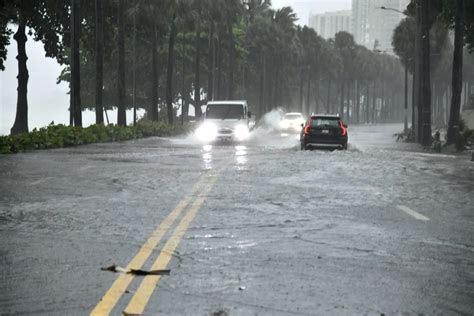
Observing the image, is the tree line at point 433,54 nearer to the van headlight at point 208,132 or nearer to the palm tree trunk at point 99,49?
the van headlight at point 208,132

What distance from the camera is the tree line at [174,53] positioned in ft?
180

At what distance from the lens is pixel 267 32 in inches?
4483

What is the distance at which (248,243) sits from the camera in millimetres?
9898

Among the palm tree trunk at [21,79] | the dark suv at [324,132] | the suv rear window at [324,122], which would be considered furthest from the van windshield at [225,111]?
the palm tree trunk at [21,79]

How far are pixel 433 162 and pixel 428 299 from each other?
21.6 meters

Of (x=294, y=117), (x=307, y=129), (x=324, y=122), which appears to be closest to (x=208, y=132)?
(x=307, y=129)

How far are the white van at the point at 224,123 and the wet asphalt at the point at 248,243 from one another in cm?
2208

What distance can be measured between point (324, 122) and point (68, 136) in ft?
36.0

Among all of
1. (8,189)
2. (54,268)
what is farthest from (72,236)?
(8,189)

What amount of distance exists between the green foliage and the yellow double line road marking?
18.0 m

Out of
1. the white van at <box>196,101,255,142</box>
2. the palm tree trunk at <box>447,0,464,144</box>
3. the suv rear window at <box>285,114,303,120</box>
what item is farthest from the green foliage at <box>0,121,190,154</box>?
the palm tree trunk at <box>447,0,464,144</box>

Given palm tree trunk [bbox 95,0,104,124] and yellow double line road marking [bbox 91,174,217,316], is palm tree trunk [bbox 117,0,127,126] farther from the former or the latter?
yellow double line road marking [bbox 91,174,217,316]

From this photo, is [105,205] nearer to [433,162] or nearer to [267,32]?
[433,162]

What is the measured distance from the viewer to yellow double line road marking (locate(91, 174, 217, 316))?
6711 mm
